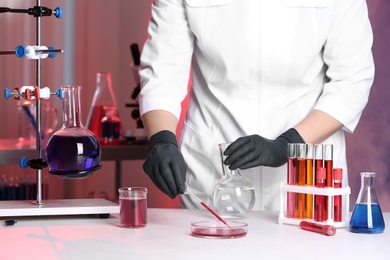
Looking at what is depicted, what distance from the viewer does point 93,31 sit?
197 inches

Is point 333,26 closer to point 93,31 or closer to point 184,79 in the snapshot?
point 184,79

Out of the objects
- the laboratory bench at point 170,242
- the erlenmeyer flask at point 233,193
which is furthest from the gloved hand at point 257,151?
the laboratory bench at point 170,242

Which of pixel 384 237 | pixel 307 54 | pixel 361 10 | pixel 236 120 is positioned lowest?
pixel 384 237

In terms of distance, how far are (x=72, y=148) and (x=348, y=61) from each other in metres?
0.90

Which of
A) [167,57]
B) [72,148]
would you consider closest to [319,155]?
[72,148]

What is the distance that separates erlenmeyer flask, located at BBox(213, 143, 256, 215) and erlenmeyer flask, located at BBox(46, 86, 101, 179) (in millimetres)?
304

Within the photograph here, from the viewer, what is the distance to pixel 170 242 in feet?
4.87

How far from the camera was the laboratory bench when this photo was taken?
137 centimetres

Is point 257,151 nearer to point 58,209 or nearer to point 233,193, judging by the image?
point 233,193

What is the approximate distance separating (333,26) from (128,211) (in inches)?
35.5

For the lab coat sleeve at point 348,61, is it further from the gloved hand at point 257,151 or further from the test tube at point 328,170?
the test tube at point 328,170

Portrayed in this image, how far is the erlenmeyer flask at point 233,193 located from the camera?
1.69 metres

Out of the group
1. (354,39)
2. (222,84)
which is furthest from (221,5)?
(354,39)

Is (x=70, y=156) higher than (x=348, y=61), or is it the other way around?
(x=348, y=61)
